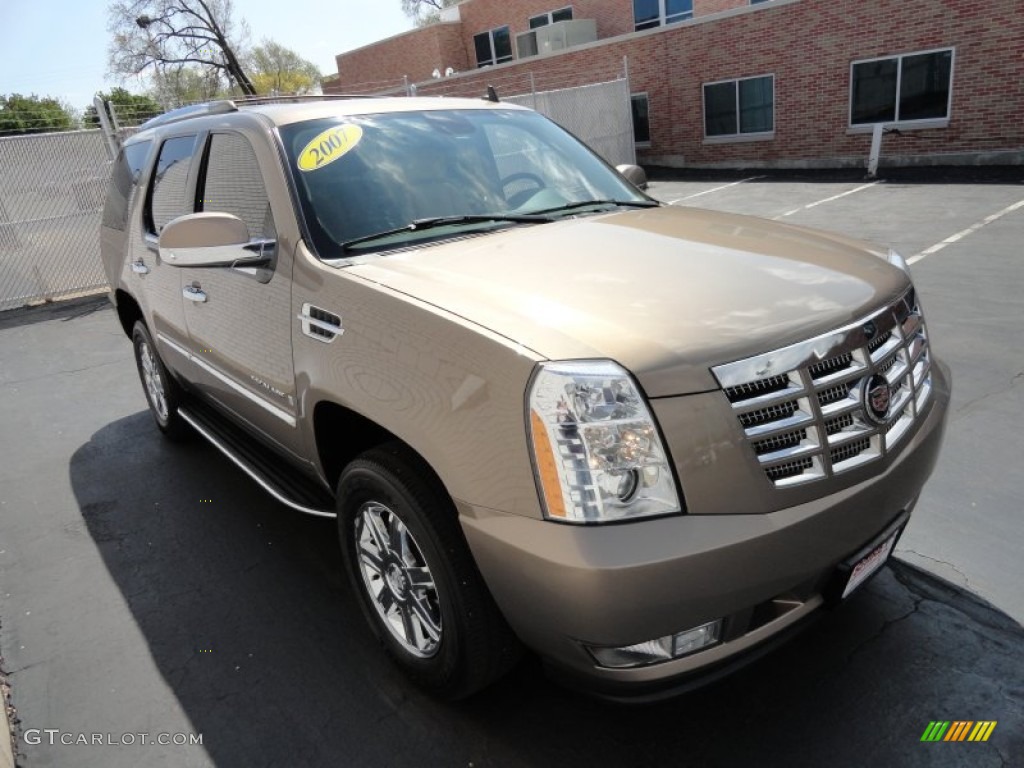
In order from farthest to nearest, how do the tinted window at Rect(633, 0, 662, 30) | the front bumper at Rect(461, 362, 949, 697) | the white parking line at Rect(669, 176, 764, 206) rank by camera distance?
the tinted window at Rect(633, 0, 662, 30) < the white parking line at Rect(669, 176, 764, 206) < the front bumper at Rect(461, 362, 949, 697)

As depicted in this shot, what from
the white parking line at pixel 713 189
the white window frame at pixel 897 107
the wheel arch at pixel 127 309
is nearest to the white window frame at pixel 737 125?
the white parking line at pixel 713 189

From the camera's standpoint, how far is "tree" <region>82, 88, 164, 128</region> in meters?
13.1

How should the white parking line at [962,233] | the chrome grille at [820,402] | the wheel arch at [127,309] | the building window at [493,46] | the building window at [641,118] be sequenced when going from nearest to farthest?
the chrome grille at [820,402] < the wheel arch at [127,309] < the white parking line at [962,233] < the building window at [641,118] < the building window at [493,46]

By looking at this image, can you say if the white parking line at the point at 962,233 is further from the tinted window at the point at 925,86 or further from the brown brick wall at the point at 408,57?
the brown brick wall at the point at 408,57

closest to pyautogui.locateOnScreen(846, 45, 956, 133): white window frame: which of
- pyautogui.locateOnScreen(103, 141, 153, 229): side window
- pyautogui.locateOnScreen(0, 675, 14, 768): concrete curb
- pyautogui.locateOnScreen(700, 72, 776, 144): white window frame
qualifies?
pyautogui.locateOnScreen(700, 72, 776, 144): white window frame

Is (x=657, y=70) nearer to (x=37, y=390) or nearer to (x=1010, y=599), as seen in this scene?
(x=37, y=390)

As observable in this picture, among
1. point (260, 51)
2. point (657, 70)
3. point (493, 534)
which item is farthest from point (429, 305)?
point (260, 51)

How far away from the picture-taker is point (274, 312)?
115 inches

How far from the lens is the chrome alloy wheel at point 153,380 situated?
4.87 metres

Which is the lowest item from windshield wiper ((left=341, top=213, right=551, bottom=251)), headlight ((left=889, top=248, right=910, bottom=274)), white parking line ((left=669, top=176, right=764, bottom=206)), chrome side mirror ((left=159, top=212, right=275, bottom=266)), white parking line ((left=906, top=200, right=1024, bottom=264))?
white parking line ((left=669, top=176, right=764, bottom=206))

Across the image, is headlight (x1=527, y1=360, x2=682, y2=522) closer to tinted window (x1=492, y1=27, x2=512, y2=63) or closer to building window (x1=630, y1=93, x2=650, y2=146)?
building window (x1=630, y1=93, x2=650, y2=146)

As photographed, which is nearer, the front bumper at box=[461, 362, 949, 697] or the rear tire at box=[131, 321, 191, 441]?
the front bumper at box=[461, 362, 949, 697]

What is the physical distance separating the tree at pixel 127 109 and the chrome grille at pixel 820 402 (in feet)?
37.9

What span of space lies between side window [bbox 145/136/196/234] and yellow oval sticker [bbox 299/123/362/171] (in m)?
1.09
